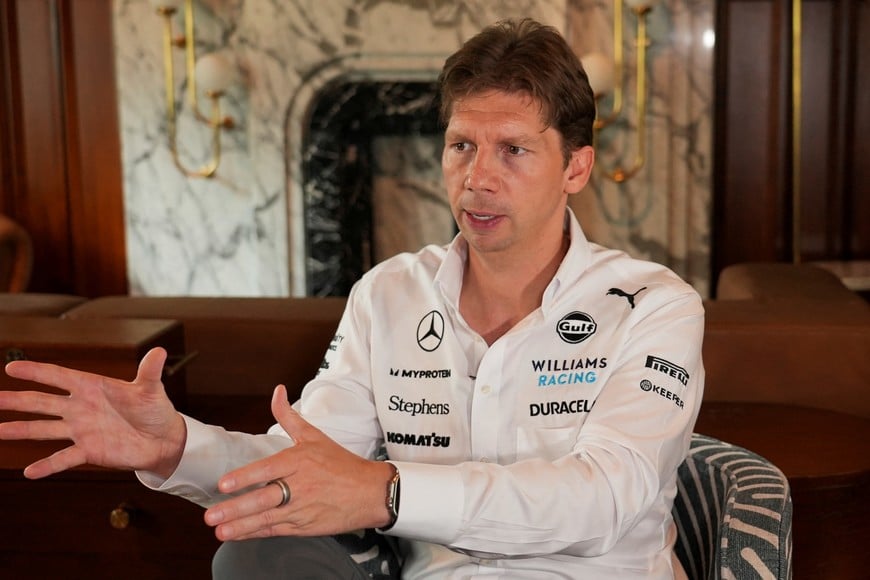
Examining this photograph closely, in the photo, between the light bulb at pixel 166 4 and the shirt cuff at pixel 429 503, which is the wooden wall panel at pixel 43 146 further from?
the shirt cuff at pixel 429 503

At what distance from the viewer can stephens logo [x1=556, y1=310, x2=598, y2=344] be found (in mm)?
1560

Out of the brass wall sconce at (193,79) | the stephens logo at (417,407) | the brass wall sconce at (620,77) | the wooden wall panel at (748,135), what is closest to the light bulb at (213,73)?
the brass wall sconce at (193,79)

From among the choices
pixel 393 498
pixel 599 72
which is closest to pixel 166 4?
pixel 599 72

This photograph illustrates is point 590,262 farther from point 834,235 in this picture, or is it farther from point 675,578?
point 834,235

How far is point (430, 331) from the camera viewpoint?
1.65 m

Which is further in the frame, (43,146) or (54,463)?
(43,146)

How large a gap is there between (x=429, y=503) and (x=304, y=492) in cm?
16

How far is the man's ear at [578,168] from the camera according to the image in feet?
5.45

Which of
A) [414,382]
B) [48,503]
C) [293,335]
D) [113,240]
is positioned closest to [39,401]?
[414,382]

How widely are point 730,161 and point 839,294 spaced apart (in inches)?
97.3

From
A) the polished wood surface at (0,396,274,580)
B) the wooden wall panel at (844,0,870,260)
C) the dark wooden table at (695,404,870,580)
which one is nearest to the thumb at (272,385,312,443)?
the polished wood surface at (0,396,274,580)

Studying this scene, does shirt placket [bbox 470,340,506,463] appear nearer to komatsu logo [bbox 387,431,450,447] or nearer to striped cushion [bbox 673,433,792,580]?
komatsu logo [bbox 387,431,450,447]

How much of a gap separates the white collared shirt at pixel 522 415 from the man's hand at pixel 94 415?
0.07 m

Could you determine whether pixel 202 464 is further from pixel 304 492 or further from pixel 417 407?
pixel 417 407
